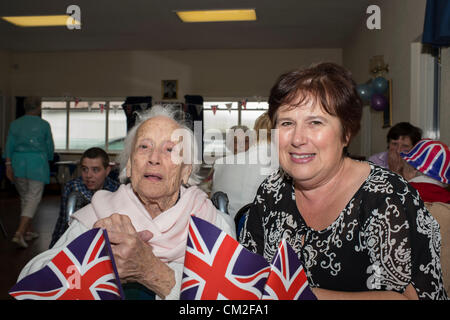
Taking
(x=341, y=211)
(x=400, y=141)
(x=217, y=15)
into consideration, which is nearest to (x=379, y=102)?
(x=400, y=141)

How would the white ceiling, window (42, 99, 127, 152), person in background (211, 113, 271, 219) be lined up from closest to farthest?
person in background (211, 113, 271, 219), the white ceiling, window (42, 99, 127, 152)

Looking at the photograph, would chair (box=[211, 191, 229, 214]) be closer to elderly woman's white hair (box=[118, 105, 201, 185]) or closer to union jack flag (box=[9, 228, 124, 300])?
elderly woman's white hair (box=[118, 105, 201, 185])

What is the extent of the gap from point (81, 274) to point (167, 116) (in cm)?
108

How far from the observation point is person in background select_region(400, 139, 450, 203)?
200 cm

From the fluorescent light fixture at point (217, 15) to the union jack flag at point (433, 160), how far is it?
5365 millimetres

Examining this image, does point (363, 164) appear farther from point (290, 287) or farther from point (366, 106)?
point (366, 106)

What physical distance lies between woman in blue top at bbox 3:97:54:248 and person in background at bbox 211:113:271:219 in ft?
9.64

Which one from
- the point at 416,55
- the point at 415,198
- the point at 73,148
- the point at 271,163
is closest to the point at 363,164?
the point at 415,198

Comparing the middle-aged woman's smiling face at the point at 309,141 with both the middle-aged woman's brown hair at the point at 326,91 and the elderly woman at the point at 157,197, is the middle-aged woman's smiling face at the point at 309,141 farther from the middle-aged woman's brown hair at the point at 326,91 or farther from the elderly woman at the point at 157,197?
the elderly woman at the point at 157,197

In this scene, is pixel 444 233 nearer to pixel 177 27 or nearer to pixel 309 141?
pixel 309 141

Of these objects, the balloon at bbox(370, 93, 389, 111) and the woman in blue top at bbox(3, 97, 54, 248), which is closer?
the woman in blue top at bbox(3, 97, 54, 248)

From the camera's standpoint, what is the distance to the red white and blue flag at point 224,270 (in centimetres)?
62

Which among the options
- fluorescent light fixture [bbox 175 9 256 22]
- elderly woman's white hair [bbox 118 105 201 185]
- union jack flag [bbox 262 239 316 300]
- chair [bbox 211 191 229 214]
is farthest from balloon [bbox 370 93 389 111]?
union jack flag [bbox 262 239 316 300]

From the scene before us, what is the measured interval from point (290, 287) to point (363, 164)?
2.24ft
